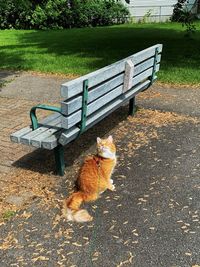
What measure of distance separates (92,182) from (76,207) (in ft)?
1.08

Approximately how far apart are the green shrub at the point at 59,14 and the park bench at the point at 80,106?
2140 centimetres

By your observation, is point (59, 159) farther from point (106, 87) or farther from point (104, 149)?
point (106, 87)

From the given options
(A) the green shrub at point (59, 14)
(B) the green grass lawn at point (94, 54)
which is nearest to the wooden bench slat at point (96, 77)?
(B) the green grass lawn at point (94, 54)

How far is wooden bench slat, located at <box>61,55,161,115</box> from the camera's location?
4.34 m

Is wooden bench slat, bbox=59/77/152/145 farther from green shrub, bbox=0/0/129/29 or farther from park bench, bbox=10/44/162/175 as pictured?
green shrub, bbox=0/0/129/29

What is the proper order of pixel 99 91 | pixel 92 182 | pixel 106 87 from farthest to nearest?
pixel 106 87 < pixel 99 91 < pixel 92 182

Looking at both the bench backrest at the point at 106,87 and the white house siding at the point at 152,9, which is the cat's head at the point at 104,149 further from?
the white house siding at the point at 152,9

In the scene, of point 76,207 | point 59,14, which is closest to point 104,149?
point 76,207

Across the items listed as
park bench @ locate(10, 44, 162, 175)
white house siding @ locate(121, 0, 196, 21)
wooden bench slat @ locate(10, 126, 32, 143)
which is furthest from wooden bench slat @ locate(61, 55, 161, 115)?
white house siding @ locate(121, 0, 196, 21)

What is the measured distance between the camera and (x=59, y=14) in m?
26.5

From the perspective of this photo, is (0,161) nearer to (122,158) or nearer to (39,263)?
(122,158)

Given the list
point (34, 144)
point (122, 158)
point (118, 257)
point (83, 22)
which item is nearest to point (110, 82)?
point (122, 158)

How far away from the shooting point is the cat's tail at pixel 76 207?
4.09m

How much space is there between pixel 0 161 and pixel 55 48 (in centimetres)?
1009
